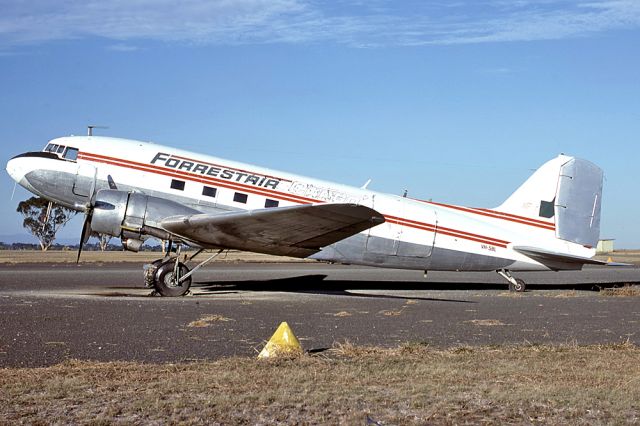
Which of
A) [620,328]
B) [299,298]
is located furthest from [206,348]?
[299,298]

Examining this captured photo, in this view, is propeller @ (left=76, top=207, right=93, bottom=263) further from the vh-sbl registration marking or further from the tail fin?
the tail fin

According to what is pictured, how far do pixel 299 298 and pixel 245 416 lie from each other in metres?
12.8

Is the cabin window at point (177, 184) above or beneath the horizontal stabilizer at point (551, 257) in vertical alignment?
above

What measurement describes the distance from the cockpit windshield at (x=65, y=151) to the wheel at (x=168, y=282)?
432cm

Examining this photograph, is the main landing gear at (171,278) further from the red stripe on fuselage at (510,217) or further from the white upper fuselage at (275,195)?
the red stripe on fuselage at (510,217)

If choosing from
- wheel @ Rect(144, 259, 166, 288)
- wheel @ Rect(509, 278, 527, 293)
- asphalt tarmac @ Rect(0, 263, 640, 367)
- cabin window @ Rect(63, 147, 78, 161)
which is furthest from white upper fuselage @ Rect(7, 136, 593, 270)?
wheel @ Rect(144, 259, 166, 288)

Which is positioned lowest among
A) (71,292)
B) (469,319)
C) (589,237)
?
(71,292)

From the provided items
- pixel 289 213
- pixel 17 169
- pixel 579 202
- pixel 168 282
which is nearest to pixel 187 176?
pixel 168 282

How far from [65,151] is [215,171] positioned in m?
4.19

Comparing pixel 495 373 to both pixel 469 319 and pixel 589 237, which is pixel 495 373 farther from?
pixel 589 237

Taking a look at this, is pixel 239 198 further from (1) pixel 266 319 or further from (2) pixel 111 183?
(1) pixel 266 319

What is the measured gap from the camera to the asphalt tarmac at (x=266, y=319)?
10.4m

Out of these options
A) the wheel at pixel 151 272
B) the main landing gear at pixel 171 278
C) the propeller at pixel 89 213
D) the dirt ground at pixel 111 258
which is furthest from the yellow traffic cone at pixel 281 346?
the dirt ground at pixel 111 258

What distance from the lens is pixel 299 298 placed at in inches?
750
